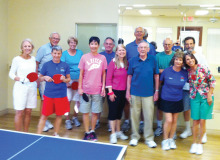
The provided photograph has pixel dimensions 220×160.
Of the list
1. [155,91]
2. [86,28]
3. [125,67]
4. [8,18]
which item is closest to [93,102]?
[125,67]

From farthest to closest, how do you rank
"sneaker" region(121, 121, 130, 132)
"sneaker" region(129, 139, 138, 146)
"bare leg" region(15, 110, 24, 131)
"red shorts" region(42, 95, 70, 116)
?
"sneaker" region(121, 121, 130, 132), "sneaker" region(129, 139, 138, 146), "bare leg" region(15, 110, 24, 131), "red shorts" region(42, 95, 70, 116)

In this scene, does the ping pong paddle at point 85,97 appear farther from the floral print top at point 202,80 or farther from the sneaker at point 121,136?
the floral print top at point 202,80

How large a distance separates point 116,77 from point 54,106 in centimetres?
102

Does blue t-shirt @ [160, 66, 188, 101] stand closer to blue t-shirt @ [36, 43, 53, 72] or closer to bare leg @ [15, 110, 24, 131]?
blue t-shirt @ [36, 43, 53, 72]

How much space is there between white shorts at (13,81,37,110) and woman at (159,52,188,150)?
1933 millimetres

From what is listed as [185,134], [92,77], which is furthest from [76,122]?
[185,134]

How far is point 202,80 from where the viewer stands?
3.15 m

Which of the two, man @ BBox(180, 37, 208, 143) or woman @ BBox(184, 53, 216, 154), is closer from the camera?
woman @ BBox(184, 53, 216, 154)

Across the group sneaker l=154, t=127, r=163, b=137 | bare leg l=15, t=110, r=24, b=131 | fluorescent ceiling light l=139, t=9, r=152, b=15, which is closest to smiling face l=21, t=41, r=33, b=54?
bare leg l=15, t=110, r=24, b=131

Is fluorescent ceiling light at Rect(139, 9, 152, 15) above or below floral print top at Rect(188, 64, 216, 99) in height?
above

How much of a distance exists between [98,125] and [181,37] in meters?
2.29

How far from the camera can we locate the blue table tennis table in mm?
1713

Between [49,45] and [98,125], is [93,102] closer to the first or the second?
[98,125]

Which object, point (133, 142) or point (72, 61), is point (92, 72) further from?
point (133, 142)
